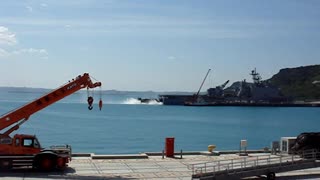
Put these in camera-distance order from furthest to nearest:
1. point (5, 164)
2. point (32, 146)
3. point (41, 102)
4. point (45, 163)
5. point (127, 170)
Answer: point (41, 102)
point (127, 170)
point (32, 146)
point (45, 163)
point (5, 164)

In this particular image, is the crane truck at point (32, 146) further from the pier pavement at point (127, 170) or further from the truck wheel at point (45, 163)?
the pier pavement at point (127, 170)

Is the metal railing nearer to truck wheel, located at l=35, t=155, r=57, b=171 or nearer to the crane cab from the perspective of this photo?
truck wheel, located at l=35, t=155, r=57, b=171

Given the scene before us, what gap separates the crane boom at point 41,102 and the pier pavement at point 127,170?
2.88 m

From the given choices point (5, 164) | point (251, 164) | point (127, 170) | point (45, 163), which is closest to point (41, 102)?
point (45, 163)

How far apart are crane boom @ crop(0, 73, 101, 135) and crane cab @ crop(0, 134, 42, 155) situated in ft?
2.99

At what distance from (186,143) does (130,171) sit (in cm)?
6481

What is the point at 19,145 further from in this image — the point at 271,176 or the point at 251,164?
the point at 271,176

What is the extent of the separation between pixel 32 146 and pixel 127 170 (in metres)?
5.37

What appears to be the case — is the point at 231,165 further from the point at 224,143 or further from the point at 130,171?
the point at 224,143

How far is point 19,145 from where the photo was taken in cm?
2677

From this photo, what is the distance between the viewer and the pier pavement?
24.9m

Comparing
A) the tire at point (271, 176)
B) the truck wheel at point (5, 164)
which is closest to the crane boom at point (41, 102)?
the truck wheel at point (5, 164)

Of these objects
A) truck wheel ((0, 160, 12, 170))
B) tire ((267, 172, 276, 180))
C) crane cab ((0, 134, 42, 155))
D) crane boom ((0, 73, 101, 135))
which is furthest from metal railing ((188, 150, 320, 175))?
truck wheel ((0, 160, 12, 170))

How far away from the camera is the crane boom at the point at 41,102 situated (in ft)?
90.0
